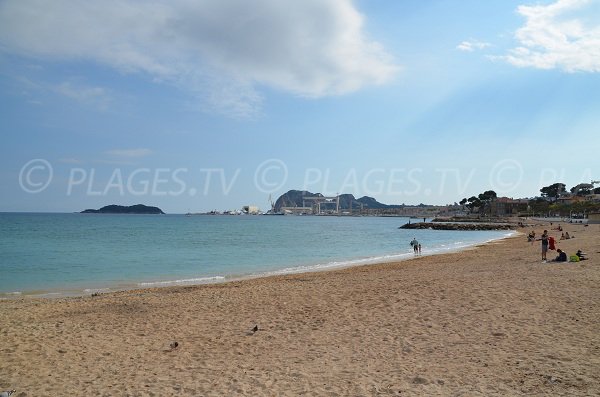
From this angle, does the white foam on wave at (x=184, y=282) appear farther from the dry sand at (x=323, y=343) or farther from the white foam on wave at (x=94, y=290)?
the dry sand at (x=323, y=343)

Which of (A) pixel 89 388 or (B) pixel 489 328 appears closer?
(A) pixel 89 388

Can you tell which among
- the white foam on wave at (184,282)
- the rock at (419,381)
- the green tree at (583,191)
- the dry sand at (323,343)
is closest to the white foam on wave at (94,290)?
the white foam on wave at (184,282)

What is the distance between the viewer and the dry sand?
18.7 feet

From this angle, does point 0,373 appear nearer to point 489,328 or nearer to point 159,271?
point 489,328

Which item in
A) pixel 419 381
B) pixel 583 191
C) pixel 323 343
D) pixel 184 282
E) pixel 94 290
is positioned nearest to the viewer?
pixel 419 381

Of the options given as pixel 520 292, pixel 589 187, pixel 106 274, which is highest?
pixel 589 187

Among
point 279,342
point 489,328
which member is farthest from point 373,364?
point 489,328

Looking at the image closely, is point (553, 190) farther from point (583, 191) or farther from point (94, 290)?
point (94, 290)

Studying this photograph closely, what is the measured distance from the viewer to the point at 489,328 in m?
7.93

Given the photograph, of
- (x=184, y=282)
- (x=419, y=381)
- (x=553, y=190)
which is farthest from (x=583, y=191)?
(x=419, y=381)

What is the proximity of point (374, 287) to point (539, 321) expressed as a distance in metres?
5.31

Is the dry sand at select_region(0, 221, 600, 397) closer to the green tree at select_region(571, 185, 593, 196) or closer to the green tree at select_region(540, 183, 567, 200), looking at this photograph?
the green tree at select_region(571, 185, 593, 196)

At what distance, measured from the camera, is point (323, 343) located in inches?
300

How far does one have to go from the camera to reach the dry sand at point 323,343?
18.7 ft
